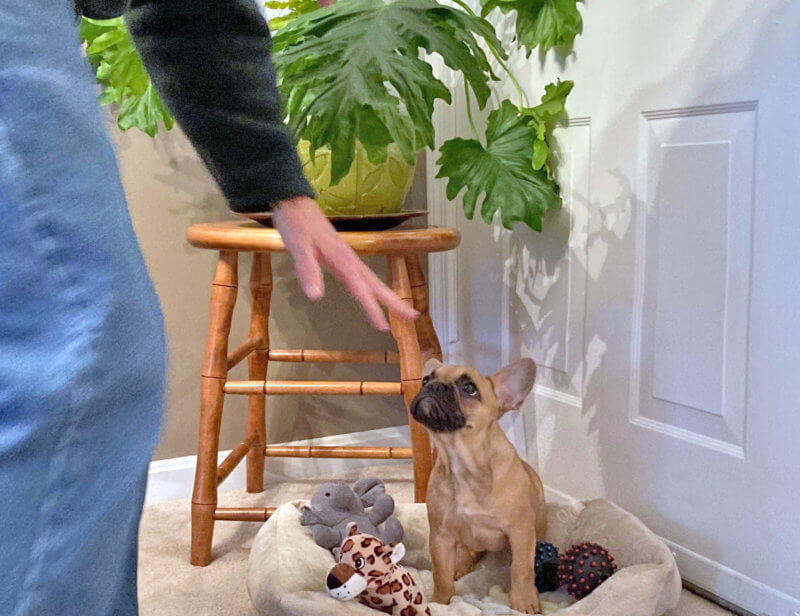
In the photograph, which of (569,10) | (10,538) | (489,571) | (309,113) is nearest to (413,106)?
(309,113)

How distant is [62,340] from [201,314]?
134 centimetres

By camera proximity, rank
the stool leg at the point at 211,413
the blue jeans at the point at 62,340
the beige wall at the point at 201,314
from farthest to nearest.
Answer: the beige wall at the point at 201,314 → the stool leg at the point at 211,413 → the blue jeans at the point at 62,340

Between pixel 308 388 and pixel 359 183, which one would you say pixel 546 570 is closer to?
pixel 308 388

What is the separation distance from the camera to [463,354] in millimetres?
1655

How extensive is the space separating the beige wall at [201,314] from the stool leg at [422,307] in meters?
0.27

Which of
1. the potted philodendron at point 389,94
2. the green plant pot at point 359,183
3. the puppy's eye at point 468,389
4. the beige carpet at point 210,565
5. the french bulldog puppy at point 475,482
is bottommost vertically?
the beige carpet at point 210,565

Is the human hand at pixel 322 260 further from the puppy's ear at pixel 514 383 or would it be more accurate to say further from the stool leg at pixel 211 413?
the stool leg at pixel 211 413

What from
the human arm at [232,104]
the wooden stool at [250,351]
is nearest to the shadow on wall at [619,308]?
the wooden stool at [250,351]

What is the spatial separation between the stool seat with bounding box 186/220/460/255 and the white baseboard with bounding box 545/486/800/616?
1.83 feet

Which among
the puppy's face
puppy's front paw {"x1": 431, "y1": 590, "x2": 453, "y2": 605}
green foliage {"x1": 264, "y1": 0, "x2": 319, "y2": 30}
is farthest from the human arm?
green foliage {"x1": 264, "y1": 0, "x2": 319, "y2": 30}

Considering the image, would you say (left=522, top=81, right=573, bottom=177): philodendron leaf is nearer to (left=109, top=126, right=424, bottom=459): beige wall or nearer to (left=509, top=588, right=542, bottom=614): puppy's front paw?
(left=109, top=126, right=424, bottom=459): beige wall

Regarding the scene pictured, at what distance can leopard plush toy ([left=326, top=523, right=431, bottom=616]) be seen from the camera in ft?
3.00

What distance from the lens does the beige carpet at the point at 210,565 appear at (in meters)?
1.11

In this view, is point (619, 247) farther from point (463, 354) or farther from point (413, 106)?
point (463, 354)
